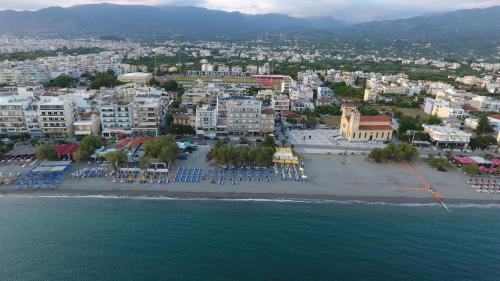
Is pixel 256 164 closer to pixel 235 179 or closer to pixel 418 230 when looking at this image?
pixel 235 179

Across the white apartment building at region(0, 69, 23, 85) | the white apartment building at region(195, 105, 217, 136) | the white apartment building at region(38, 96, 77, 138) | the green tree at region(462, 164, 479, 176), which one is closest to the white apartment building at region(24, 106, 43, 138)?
the white apartment building at region(38, 96, 77, 138)

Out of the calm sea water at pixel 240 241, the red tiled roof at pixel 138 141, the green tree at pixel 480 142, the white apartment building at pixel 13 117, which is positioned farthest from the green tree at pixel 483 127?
the white apartment building at pixel 13 117

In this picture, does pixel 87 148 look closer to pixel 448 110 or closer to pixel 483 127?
pixel 483 127

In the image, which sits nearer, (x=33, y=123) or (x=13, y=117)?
(x=13, y=117)

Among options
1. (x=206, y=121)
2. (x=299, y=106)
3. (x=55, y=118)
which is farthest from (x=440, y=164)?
(x=55, y=118)

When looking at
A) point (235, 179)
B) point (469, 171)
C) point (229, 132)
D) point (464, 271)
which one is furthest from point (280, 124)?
point (464, 271)

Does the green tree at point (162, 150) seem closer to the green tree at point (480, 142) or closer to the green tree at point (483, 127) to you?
the green tree at point (480, 142)

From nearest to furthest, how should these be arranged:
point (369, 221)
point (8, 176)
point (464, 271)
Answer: point (464, 271) < point (369, 221) < point (8, 176)
